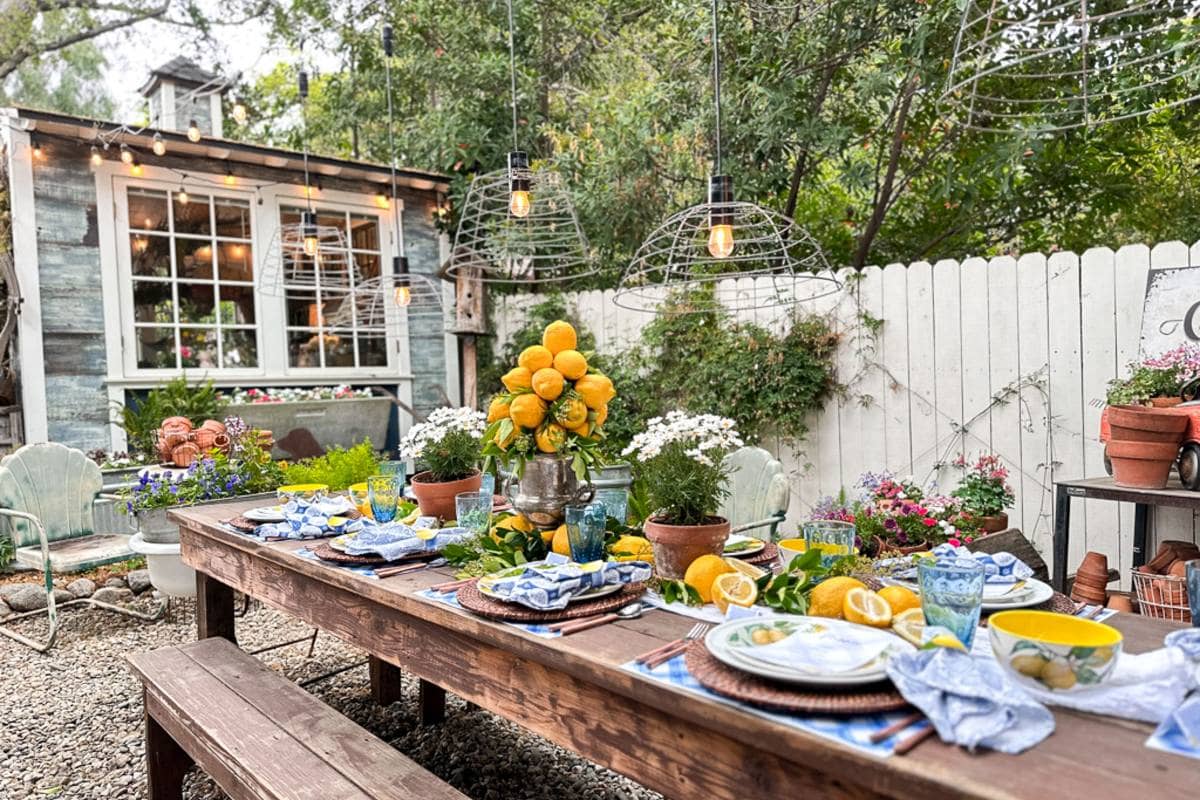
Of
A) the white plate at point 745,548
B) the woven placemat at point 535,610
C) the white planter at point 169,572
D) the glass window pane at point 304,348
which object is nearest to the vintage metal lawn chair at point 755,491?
the white plate at point 745,548

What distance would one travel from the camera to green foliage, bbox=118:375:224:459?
5211 millimetres

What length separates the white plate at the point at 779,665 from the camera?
3.34 ft

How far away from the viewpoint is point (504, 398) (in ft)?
6.11

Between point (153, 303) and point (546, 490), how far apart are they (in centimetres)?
492

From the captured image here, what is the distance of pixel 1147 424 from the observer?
9.18 feet

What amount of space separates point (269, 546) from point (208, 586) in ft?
2.89

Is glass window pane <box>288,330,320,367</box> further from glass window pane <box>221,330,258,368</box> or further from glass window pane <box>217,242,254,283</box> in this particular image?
glass window pane <box>217,242,254,283</box>

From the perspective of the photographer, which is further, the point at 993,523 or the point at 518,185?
the point at 993,523

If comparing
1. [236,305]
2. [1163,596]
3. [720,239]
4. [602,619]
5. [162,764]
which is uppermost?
[236,305]

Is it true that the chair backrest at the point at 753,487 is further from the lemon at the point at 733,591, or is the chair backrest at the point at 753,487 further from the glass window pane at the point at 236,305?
the glass window pane at the point at 236,305

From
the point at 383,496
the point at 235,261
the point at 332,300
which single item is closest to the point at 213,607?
the point at 383,496

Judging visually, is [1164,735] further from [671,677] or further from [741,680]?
[671,677]

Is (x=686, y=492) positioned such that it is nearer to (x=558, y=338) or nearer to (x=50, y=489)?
(x=558, y=338)

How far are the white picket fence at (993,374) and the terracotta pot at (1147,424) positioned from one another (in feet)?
2.78
